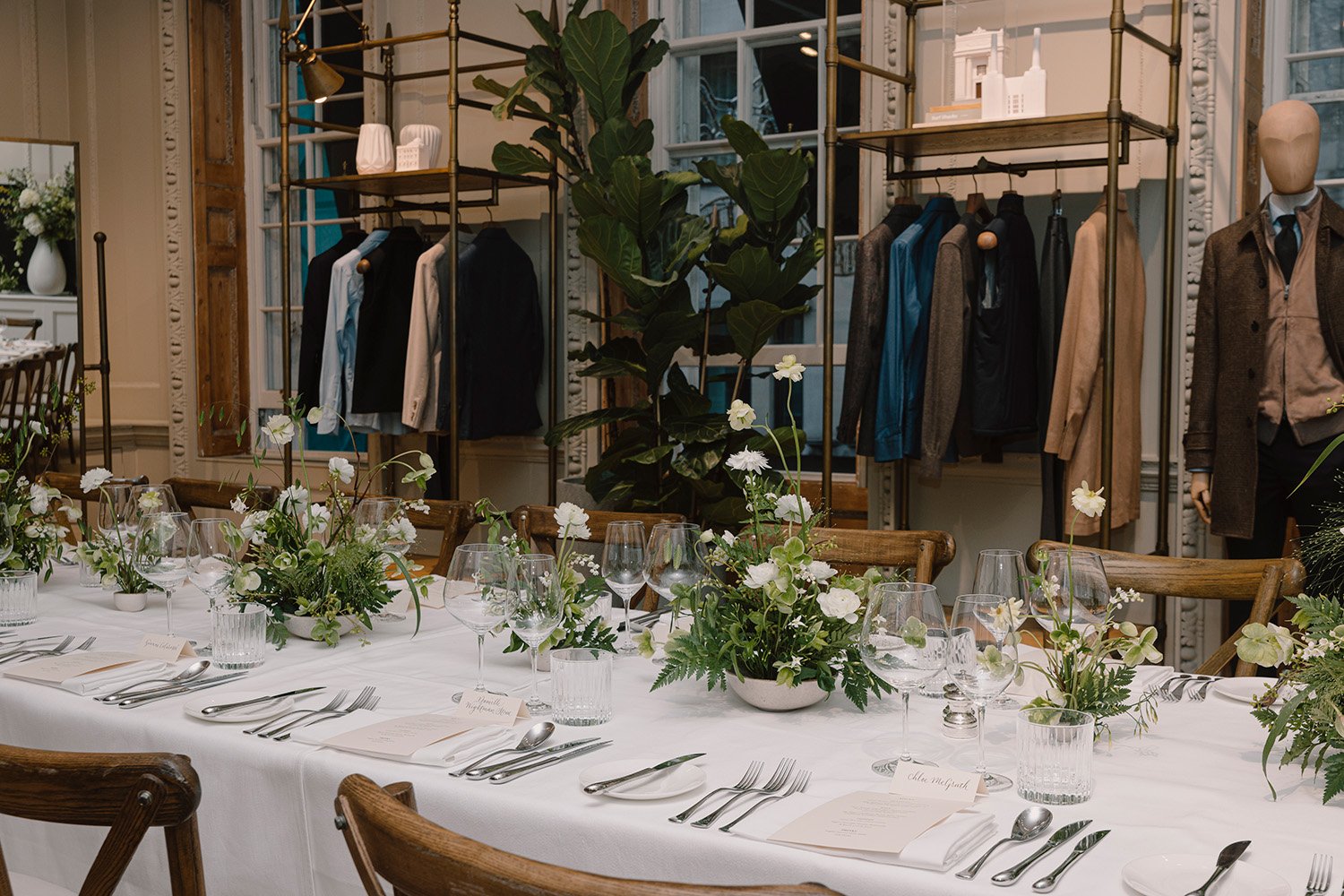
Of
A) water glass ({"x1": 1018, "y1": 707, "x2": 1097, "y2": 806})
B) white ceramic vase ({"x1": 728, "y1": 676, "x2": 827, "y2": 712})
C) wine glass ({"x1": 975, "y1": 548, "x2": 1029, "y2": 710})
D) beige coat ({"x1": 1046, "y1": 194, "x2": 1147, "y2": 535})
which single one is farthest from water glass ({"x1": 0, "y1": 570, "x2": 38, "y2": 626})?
beige coat ({"x1": 1046, "y1": 194, "x2": 1147, "y2": 535})

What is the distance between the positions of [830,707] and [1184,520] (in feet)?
8.63

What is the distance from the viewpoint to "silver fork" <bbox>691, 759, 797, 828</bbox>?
117cm

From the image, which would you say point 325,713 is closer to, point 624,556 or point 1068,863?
point 624,556

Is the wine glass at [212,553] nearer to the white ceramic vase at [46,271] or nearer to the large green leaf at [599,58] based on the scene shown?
the large green leaf at [599,58]

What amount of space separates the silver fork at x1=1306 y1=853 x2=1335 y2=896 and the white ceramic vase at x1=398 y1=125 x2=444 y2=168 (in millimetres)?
4408

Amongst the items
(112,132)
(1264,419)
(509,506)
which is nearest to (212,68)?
(112,132)

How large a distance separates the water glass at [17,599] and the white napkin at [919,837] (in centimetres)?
143

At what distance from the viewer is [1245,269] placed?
135 inches

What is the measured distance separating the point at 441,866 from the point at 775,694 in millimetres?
751

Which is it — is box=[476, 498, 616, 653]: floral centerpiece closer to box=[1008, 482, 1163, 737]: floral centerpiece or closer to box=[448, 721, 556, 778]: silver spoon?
box=[448, 721, 556, 778]: silver spoon

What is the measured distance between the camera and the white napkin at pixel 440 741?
53.3 inches

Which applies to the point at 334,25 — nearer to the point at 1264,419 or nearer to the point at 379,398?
the point at 379,398

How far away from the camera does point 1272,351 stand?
3395mm

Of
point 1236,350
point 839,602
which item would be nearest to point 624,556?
point 839,602
